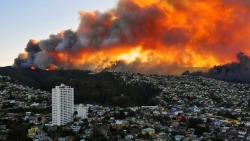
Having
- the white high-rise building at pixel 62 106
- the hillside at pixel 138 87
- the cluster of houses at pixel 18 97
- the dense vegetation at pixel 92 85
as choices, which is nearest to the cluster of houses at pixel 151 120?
the cluster of houses at pixel 18 97

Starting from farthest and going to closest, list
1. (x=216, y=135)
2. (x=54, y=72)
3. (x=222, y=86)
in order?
(x=54, y=72) < (x=222, y=86) < (x=216, y=135)

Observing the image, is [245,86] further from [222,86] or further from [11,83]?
[11,83]

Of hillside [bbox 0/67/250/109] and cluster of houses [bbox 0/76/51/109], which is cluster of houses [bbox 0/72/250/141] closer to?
cluster of houses [bbox 0/76/51/109]

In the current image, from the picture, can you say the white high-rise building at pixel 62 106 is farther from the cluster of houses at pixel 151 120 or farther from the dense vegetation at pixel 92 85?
the dense vegetation at pixel 92 85


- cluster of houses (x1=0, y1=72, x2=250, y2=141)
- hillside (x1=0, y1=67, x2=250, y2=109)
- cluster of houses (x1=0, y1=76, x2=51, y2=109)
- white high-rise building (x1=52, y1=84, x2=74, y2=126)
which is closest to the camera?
cluster of houses (x1=0, y1=72, x2=250, y2=141)

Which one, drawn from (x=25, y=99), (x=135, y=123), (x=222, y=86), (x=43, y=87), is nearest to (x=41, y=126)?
(x=135, y=123)

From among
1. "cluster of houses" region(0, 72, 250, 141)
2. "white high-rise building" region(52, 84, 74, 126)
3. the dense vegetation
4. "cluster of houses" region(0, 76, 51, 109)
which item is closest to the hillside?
the dense vegetation

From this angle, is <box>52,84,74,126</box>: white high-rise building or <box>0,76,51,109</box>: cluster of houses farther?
<box>0,76,51,109</box>: cluster of houses
